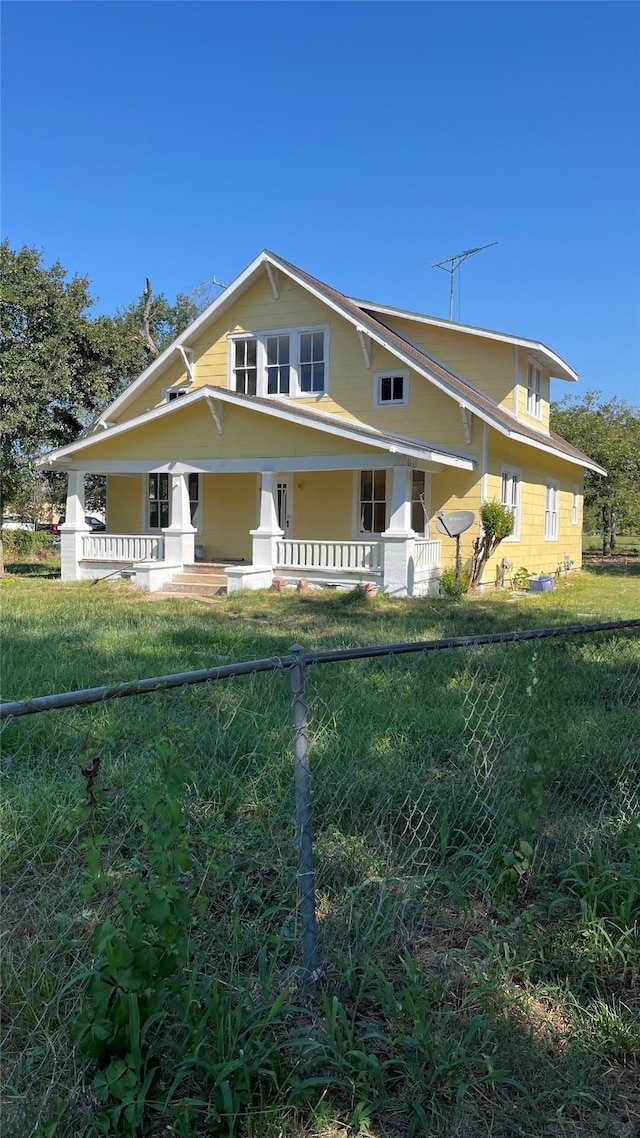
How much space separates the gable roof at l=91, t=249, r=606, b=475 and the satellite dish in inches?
70.9

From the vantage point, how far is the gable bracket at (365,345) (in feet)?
52.4

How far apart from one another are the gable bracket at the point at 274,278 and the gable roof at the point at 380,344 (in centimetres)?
3

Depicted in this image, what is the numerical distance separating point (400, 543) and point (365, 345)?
4911 millimetres

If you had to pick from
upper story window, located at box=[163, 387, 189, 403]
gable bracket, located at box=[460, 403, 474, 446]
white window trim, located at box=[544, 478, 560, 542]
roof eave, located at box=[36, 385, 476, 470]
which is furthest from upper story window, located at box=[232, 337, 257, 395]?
white window trim, located at box=[544, 478, 560, 542]

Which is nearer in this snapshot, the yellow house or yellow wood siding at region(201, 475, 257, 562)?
the yellow house

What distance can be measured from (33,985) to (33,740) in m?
2.36

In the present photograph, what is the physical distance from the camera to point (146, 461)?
17.0 meters

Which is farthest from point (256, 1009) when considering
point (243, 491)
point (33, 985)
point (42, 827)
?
point (243, 491)

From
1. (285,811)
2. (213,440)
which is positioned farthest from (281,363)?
(285,811)

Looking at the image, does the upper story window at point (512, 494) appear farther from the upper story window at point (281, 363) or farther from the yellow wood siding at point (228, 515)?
the yellow wood siding at point (228, 515)

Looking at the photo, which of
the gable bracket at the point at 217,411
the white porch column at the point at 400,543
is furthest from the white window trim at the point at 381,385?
the gable bracket at the point at 217,411

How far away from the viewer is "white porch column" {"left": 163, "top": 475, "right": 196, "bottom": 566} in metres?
16.2

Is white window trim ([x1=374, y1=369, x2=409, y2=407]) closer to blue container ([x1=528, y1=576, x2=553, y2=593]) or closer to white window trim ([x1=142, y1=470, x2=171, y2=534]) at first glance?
blue container ([x1=528, y1=576, x2=553, y2=593])

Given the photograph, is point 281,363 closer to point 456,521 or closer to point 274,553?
point 274,553
